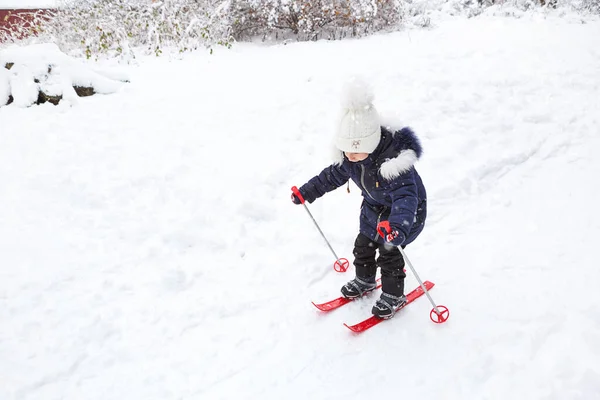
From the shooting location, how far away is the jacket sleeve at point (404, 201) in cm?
284

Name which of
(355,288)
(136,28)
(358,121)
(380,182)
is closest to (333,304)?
(355,288)

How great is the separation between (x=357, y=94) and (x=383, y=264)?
1381mm

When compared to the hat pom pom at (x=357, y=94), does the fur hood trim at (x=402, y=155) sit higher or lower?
lower

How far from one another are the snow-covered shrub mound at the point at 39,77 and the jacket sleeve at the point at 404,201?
207 inches

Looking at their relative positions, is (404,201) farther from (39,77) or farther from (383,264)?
(39,77)

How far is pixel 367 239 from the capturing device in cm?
350

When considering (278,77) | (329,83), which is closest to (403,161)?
(329,83)

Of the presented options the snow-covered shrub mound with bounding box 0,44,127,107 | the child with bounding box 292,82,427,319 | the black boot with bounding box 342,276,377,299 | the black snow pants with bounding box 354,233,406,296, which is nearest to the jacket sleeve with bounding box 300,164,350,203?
the child with bounding box 292,82,427,319

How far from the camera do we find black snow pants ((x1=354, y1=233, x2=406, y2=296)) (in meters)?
3.34

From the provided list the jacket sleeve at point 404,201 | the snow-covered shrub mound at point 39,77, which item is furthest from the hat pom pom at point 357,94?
the snow-covered shrub mound at point 39,77

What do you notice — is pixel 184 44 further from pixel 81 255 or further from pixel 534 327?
pixel 534 327

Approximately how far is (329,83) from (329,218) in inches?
119

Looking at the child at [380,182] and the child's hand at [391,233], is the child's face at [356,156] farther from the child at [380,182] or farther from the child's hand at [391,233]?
the child's hand at [391,233]

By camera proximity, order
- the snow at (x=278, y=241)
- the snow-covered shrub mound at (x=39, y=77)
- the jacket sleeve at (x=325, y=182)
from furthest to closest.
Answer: the snow-covered shrub mound at (x=39, y=77), the jacket sleeve at (x=325, y=182), the snow at (x=278, y=241)
